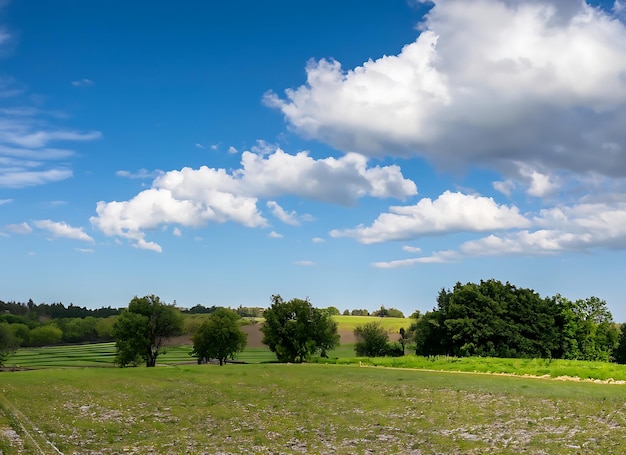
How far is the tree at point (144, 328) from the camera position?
98.4 meters

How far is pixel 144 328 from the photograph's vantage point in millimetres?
98750

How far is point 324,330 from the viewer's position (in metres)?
103

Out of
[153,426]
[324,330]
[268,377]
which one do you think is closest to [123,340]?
[324,330]

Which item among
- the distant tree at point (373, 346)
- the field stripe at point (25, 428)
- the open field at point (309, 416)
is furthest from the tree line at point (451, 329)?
the field stripe at point (25, 428)

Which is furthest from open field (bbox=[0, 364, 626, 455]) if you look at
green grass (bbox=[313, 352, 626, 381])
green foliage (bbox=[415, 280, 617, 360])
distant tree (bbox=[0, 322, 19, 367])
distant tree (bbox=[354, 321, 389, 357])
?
distant tree (bbox=[0, 322, 19, 367])

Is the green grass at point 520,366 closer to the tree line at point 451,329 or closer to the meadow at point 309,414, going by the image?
the meadow at point 309,414

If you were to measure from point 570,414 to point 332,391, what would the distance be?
1995cm

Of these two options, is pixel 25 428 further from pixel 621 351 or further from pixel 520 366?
pixel 621 351

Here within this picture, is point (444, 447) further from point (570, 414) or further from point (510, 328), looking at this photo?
point (510, 328)

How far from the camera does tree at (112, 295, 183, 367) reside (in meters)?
98.4

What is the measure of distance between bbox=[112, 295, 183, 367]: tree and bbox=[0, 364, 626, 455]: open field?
4340cm

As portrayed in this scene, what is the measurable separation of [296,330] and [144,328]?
28.1m

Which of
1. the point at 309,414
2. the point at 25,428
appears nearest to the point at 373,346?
the point at 309,414

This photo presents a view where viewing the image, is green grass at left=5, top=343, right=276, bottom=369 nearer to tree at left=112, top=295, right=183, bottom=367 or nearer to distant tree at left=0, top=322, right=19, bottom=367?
distant tree at left=0, top=322, right=19, bottom=367
